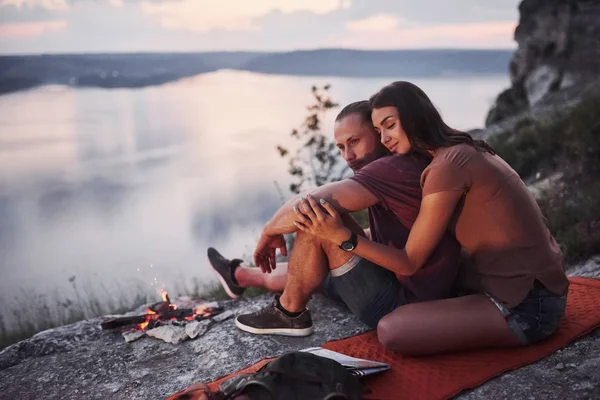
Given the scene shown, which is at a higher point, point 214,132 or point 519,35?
point 519,35

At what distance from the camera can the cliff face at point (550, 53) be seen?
41.1ft

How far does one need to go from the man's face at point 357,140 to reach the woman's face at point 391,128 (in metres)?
0.45

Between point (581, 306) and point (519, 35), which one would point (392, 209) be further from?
point (519, 35)

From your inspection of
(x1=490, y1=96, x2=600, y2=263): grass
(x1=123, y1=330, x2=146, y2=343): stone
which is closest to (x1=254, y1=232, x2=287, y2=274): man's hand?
(x1=123, y1=330, x2=146, y2=343): stone

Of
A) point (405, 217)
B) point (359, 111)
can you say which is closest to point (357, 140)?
point (359, 111)

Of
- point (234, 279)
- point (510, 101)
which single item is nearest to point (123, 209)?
point (510, 101)

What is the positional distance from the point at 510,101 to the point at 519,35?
160 cm

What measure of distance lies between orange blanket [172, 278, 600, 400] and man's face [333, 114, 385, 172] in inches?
42.2

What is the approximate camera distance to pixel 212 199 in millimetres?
15508

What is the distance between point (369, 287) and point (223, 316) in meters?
1.37

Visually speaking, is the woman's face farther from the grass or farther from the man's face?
the grass

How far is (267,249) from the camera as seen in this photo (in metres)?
3.72

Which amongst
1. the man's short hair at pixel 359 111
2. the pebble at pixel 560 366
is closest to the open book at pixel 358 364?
the pebble at pixel 560 366

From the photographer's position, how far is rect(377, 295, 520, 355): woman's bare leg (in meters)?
3.16
